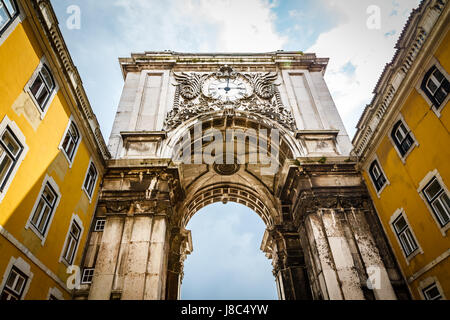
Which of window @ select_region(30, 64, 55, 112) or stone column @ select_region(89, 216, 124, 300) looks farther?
stone column @ select_region(89, 216, 124, 300)

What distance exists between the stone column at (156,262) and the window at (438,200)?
11.4m

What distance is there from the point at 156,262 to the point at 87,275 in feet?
10.6

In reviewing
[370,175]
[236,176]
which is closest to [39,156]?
[370,175]

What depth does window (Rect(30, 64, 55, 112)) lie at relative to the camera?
32.6ft

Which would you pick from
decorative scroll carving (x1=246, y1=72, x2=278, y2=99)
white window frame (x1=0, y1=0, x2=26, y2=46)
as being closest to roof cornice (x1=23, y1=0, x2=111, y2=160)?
white window frame (x1=0, y1=0, x2=26, y2=46)

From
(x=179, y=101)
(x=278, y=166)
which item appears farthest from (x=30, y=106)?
(x=278, y=166)

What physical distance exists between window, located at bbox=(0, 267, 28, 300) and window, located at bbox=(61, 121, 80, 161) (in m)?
4.93

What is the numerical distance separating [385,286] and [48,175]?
47.4 feet

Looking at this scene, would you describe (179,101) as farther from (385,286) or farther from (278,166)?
(385,286)

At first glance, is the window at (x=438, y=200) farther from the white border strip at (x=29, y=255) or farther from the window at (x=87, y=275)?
the window at (x=87, y=275)

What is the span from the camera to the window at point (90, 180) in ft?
46.1

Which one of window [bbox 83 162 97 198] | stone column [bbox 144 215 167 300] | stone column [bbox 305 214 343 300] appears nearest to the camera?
stone column [bbox 144 215 167 300]

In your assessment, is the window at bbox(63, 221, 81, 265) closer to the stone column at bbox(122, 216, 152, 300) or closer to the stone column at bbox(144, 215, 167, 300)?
the stone column at bbox(122, 216, 152, 300)

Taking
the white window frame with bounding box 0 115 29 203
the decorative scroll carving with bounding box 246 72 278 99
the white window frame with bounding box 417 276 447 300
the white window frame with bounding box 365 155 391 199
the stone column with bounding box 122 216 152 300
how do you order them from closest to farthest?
the white window frame with bounding box 0 115 29 203, the white window frame with bounding box 417 276 447 300, the stone column with bounding box 122 216 152 300, the white window frame with bounding box 365 155 391 199, the decorative scroll carving with bounding box 246 72 278 99
